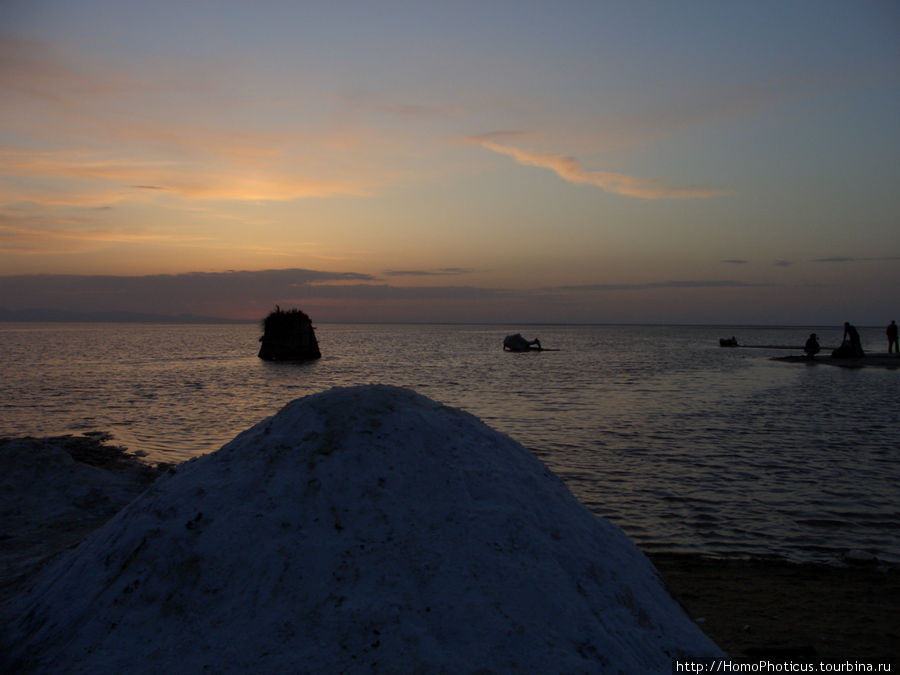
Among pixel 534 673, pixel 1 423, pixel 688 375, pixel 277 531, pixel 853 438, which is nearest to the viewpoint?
pixel 534 673

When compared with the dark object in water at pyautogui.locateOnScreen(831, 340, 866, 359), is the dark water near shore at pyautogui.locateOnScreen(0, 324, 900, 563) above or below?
below

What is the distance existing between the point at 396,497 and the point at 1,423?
64.2ft

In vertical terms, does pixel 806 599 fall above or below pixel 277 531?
below

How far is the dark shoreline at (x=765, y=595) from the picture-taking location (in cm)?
500

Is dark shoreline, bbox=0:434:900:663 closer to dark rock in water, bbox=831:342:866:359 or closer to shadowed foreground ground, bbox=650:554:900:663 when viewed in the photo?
shadowed foreground ground, bbox=650:554:900:663

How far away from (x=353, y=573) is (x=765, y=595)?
5207 millimetres

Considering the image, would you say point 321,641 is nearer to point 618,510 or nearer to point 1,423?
point 618,510

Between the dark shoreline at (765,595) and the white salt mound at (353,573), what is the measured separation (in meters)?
1.03

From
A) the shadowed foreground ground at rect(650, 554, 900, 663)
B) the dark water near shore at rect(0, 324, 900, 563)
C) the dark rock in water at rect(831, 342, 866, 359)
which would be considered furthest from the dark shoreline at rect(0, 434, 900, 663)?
the dark rock in water at rect(831, 342, 866, 359)

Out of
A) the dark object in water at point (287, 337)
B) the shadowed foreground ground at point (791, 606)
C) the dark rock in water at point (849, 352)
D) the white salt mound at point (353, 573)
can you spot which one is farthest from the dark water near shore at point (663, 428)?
the dark object in water at point (287, 337)

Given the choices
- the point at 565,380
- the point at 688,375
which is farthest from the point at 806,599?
the point at 688,375

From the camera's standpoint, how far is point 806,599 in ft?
20.0

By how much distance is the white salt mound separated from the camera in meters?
2.90

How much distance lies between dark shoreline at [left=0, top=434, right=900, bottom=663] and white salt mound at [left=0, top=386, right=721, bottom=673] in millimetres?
1030
